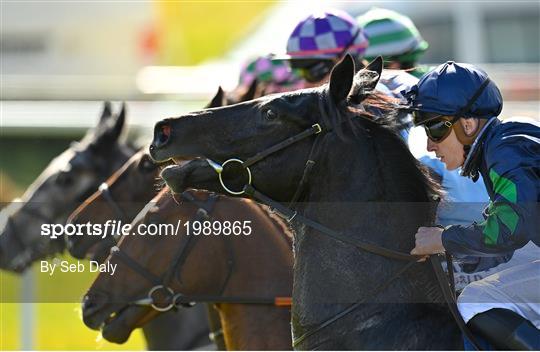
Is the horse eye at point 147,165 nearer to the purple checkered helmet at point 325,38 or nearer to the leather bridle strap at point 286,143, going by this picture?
the purple checkered helmet at point 325,38

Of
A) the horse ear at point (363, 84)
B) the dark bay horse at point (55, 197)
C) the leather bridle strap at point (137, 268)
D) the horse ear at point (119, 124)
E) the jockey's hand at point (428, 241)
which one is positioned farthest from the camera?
the horse ear at point (119, 124)

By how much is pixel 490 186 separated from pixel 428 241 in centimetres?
25

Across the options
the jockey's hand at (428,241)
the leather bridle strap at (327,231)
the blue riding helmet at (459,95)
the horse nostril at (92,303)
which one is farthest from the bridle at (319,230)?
the horse nostril at (92,303)

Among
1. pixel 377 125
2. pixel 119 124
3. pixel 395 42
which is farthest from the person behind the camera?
pixel 119 124

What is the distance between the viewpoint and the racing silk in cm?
340

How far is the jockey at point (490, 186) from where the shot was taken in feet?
11.2

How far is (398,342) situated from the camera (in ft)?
12.1

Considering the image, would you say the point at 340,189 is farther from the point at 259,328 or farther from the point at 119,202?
the point at 119,202

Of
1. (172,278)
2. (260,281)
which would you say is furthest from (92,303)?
(260,281)

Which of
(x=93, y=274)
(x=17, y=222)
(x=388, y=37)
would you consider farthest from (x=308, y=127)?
(x=17, y=222)

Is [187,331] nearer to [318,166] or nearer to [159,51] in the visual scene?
[318,166]

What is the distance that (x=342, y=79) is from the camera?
147 inches

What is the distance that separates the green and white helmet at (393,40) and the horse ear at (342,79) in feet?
8.22

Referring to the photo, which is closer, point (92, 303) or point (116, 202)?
point (92, 303)
